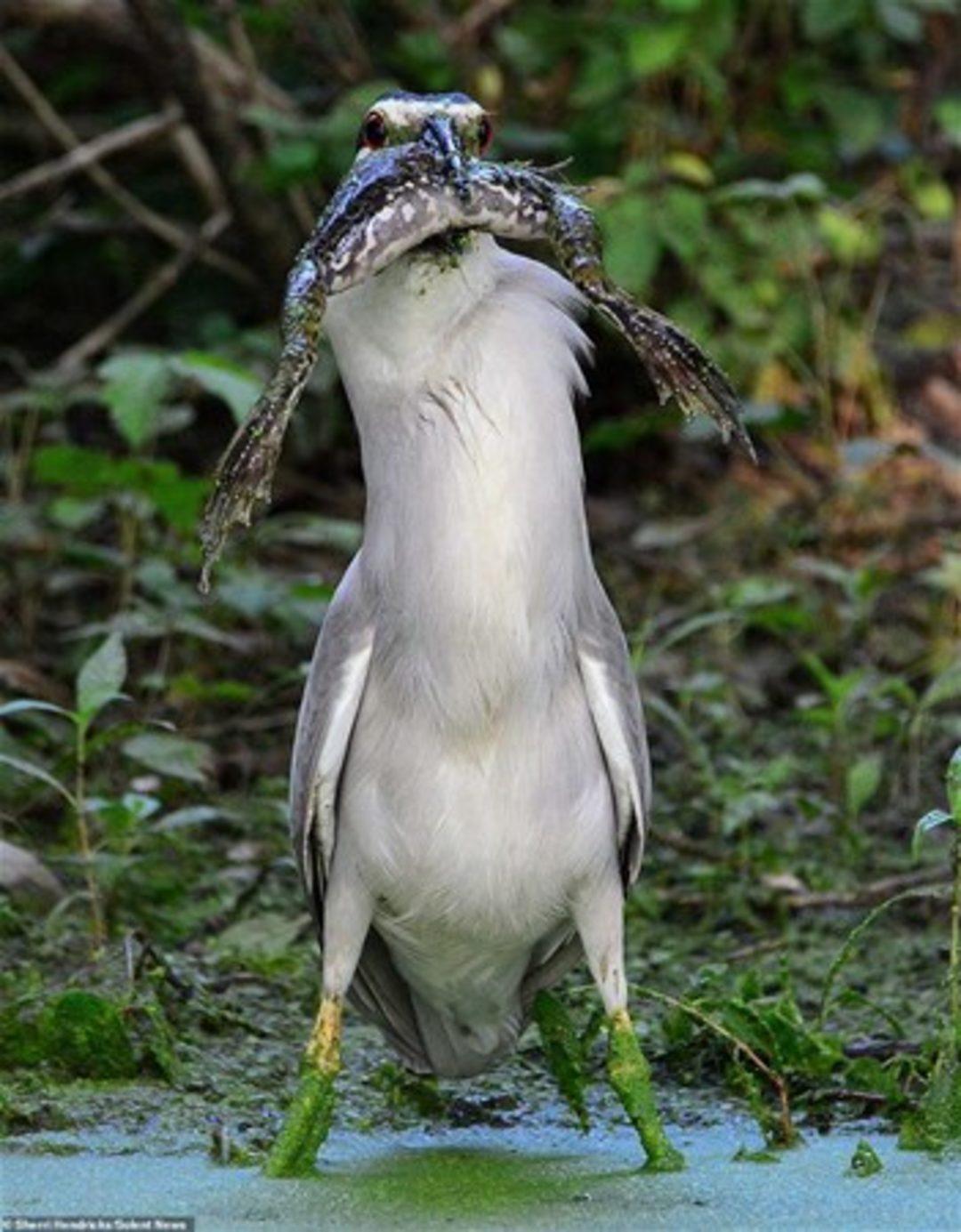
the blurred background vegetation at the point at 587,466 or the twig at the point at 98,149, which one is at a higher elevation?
the twig at the point at 98,149

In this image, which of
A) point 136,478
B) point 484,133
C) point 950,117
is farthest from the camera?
point 950,117

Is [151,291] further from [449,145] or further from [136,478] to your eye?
[449,145]

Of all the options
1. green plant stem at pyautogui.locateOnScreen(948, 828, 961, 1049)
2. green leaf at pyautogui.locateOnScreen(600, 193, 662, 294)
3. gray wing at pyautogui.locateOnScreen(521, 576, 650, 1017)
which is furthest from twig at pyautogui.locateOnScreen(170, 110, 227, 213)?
green plant stem at pyautogui.locateOnScreen(948, 828, 961, 1049)

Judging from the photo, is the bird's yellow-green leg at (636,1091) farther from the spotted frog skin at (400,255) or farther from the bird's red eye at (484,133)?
the bird's red eye at (484,133)

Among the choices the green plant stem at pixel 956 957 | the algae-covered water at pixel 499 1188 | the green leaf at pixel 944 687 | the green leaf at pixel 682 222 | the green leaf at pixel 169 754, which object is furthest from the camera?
the green leaf at pixel 682 222

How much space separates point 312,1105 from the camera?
470cm

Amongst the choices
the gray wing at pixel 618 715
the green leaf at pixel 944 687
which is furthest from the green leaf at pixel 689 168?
the gray wing at pixel 618 715

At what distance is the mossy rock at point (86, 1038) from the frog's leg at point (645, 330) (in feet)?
5.43

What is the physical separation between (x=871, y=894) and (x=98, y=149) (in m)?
3.96

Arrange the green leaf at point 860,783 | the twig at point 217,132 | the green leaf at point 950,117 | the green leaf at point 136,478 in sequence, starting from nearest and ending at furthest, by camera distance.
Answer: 1. the green leaf at point 860,783
2. the green leaf at point 136,478
3. the twig at point 217,132
4. the green leaf at point 950,117

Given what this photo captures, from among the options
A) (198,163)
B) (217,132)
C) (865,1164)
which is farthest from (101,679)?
(198,163)

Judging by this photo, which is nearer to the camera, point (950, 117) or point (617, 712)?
point (617, 712)

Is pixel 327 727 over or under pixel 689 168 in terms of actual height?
under

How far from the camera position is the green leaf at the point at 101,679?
19.2 ft
